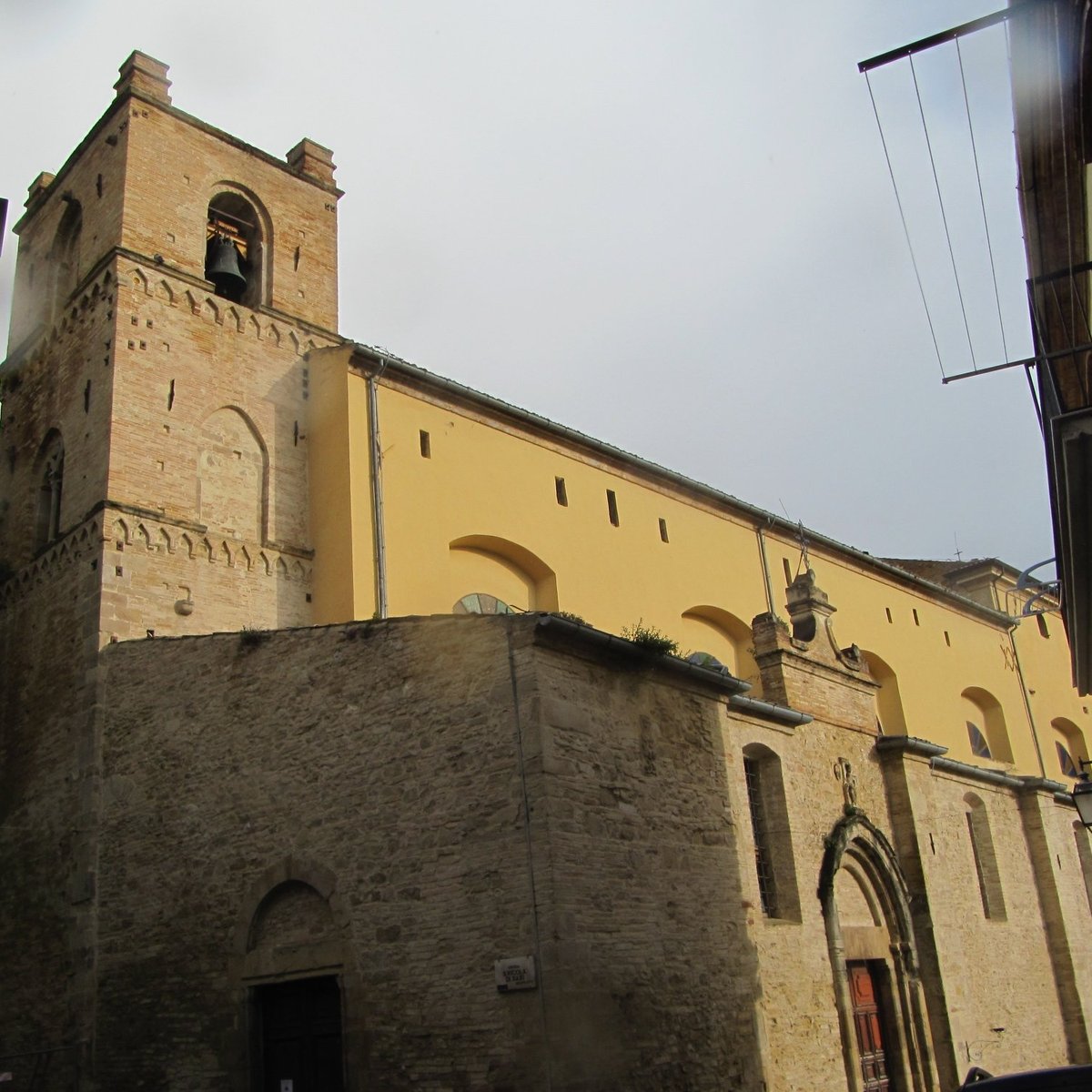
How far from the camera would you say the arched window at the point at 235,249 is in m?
18.4

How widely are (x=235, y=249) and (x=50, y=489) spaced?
173 inches

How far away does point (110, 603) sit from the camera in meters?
14.9

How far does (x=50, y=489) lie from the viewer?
17.5 metres

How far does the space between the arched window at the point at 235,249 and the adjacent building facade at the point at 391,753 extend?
58 millimetres

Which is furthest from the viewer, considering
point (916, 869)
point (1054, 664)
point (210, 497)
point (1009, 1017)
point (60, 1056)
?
point (1054, 664)

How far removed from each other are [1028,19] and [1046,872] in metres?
17.0

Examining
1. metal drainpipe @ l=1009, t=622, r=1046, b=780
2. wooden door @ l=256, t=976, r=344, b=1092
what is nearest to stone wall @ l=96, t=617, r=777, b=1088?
→ wooden door @ l=256, t=976, r=344, b=1092

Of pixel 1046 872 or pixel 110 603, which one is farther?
pixel 1046 872

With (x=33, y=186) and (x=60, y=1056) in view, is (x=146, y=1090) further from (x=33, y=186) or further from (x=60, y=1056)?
(x=33, y=186)

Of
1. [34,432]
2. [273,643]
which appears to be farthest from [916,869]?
[34,432]

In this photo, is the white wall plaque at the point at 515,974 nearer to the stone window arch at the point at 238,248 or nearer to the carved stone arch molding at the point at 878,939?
the carved stone arch molding at the point at 878,939

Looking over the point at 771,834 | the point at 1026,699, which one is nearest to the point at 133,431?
the point at 771,834

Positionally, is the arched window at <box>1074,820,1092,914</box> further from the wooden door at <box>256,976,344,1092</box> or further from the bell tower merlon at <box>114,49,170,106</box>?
the bell tower merlon at <box>114,49,170,106</box>

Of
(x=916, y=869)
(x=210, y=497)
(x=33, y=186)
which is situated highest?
(x=33, y=186)
